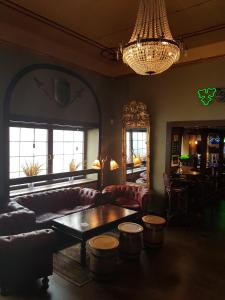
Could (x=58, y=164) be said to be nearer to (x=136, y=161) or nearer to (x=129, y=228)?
(x=136, y=161)

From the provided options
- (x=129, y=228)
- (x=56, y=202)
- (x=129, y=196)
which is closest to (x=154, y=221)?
(x=129, y=228)

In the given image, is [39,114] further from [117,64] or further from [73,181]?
[117,64]

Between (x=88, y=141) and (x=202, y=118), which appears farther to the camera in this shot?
(x=88, y=141)

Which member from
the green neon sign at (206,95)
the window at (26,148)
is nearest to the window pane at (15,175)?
the window at (26,148)

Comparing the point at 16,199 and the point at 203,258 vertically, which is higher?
the point at 16,199

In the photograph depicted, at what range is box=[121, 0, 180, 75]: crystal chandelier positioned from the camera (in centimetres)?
257

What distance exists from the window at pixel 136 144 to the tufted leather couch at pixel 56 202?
159cm

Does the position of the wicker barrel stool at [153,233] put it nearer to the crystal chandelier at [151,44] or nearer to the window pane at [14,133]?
the crystal chandelier at [151,44]

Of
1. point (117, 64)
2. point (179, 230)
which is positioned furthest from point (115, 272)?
point (117, 64)

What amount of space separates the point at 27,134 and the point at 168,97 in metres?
3.27

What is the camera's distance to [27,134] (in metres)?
4.96

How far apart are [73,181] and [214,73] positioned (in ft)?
12.8

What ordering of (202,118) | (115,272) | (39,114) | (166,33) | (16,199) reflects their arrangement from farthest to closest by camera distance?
(202,118) < (39,114) < (16,199) < (115,272) < (166,33)

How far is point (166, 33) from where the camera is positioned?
2736mm
